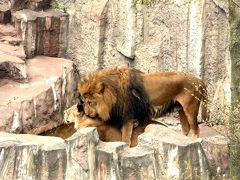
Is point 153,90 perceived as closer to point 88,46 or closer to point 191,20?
point 191,20

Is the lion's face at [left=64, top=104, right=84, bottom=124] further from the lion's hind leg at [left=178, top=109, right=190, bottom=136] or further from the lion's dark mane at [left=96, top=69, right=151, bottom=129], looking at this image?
the lion's hind leg at [left=178, top=109, right=190, bottom=136]

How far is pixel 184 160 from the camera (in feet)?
26.2

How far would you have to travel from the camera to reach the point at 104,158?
816 centimetres

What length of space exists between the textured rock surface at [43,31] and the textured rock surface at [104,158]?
5499 millimetres

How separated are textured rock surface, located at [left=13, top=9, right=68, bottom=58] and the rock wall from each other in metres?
0.17

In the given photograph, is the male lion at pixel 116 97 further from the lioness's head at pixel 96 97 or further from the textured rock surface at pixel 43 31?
the textured rock surface at pixel 43 31

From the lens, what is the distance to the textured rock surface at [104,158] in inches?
314

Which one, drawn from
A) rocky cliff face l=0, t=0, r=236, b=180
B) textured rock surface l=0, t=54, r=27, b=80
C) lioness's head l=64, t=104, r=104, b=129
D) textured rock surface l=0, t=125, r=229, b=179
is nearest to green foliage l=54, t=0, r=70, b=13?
rocky cliff face l=0, t=0, r=236, b=180

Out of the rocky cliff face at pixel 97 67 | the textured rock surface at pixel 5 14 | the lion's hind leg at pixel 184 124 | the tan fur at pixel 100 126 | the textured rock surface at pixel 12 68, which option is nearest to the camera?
the rocky cliff face at pixel 97 67

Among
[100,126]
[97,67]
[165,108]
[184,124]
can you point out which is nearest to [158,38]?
[97,67]

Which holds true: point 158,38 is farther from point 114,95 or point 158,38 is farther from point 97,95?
point 97,95

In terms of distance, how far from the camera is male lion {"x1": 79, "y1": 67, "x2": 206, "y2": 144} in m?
9.85

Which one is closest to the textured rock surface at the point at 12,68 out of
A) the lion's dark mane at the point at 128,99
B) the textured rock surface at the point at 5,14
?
the textured rock surface at the point at 5,14

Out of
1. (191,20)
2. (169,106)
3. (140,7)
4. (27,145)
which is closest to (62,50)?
(140,7)
